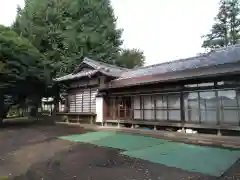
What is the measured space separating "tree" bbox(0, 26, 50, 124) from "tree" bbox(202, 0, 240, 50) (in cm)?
2646

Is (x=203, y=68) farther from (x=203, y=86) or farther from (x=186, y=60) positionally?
(x=186, y=60)

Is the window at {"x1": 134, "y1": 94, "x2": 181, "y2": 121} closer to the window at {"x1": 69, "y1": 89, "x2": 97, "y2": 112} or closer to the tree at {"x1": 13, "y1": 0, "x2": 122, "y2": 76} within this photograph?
the window at {"x1": 69, "y1": 89, "x2": 97, "y2": 112}

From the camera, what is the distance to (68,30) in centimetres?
2156

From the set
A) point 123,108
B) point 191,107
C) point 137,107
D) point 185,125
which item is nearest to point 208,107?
point 191,107

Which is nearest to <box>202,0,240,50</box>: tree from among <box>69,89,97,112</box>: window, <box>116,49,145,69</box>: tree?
<box>116,49,145,69</box>: tree

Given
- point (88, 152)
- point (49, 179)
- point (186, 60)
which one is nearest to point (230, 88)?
point (186, 60)

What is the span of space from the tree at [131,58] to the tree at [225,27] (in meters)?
11.1

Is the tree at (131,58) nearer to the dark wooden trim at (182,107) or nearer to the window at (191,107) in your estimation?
the dark wooden trim at (182,107)

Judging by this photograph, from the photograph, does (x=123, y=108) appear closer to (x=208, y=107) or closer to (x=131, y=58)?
(x=208, y=107)

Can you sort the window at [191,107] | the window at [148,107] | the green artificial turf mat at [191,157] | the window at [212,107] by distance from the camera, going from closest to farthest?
the green artificial turf mat at [191,157] < the window at [212,107] < the window at [191,107] < the window at [148,107]

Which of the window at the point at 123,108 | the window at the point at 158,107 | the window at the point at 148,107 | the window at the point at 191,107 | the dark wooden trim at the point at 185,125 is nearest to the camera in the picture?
the dark wooden trim at the point at 185,125

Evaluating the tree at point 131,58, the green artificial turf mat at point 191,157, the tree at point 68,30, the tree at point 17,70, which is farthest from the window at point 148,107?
the tree at point 131,58

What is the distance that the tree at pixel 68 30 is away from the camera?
69.3 ft

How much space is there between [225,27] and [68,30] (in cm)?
2451
